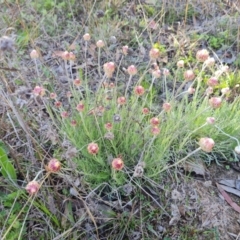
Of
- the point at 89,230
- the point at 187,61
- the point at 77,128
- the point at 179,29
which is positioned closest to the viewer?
the point at 89,230

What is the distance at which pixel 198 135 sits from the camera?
1606 mm

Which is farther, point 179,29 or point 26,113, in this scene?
point 179,29

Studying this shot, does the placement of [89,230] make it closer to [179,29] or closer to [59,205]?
[59,205]

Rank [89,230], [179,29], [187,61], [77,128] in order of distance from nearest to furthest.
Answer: [89,230], [77,128], [187,61], [179,29]

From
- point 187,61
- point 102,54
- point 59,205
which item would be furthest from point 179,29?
point 59,205

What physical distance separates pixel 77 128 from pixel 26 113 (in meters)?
0.24

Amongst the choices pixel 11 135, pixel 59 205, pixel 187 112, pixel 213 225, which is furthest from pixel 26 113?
pixel 213 225

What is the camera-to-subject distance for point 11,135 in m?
1.60

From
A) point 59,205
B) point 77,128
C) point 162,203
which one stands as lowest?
point 162,203

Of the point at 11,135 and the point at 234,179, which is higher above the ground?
the point at 11,135

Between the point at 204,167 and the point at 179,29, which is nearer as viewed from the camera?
the point at 204,167

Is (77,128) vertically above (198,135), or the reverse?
(77,128)

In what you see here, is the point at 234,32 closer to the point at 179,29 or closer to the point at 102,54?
the point at 179,29

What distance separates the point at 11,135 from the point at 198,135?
0.79 metres
